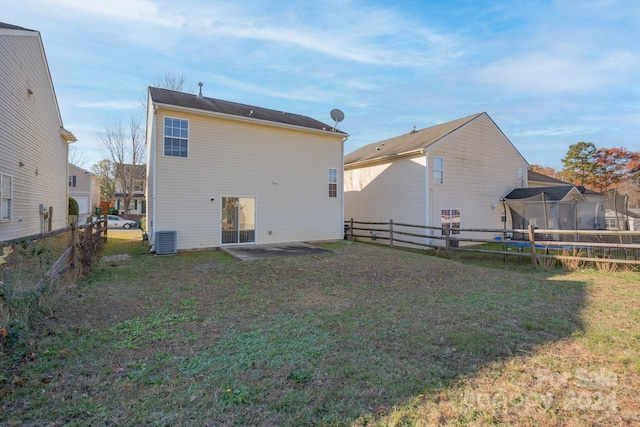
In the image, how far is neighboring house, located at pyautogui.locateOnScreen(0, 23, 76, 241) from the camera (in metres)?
9.21

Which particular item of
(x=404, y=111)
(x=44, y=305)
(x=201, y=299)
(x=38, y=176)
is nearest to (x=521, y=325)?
(x=201, y=299)

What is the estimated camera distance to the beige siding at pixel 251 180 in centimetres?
1086

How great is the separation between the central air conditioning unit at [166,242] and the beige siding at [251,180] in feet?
1.22

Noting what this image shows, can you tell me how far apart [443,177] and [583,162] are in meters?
31.6

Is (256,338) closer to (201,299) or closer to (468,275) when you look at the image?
(201,299)

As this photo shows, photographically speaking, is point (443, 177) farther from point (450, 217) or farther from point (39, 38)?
point (39, 38)

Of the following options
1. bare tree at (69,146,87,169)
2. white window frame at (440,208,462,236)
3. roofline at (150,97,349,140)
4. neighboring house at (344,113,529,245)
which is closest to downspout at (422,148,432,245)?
neighboring house at (344,113,529,245)

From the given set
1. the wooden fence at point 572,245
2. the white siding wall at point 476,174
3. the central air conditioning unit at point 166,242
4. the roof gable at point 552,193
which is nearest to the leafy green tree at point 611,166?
the roof gable at point 552,193

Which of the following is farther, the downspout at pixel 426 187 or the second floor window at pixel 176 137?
the downspout at pixel 426 187

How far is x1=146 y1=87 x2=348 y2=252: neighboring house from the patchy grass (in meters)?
5.22

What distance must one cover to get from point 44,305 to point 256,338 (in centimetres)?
307

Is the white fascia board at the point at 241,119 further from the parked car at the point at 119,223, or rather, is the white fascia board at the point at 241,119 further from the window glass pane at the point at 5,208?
the parked car at the point at 119,223

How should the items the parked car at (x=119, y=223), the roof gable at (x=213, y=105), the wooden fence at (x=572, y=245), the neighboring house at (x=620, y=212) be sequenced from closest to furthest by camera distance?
the wooden fence at (x=572, y=245), the roof gable at (x=213, y=105), the neighboring house at (x=620, y=212), the parked car at (x=119, y=223)

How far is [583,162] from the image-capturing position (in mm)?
35094
